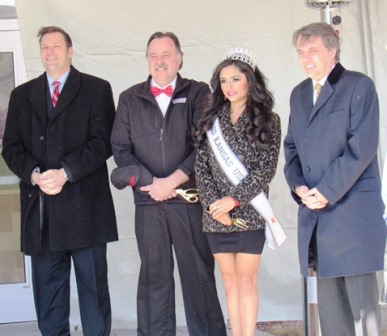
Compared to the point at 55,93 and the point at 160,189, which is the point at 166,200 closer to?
the point at 160,189

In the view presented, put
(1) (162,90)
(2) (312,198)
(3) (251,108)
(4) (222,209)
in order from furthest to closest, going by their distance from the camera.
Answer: (1) (162,90) → (3) (251,108) → (4) (222,209) → (2) (312,198)

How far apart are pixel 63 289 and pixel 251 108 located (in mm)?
1468

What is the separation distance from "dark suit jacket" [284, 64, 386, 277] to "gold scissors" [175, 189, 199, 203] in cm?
79

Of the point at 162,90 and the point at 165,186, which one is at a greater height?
the point at 162,90

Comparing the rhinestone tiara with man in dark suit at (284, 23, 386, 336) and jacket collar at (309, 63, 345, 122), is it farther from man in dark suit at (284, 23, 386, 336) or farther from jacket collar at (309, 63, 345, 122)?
jacket collar at (309, 63, 345, 122)

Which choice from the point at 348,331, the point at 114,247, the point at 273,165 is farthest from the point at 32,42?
the point at 348,331

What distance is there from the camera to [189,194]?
4316 mm

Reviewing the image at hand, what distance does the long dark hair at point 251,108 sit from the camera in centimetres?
408

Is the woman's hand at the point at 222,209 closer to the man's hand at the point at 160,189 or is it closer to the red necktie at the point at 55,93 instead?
the man's hand at the point at 160,189

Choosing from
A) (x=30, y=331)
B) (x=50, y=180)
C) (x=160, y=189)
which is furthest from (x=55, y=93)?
(x=30, y=331)

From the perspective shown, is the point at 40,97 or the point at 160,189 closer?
the point at 160,189

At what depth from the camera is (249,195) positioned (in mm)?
4043

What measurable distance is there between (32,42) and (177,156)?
1463mm

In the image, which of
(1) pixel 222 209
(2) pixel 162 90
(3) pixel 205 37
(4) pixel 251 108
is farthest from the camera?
(3) pixel 205 37
